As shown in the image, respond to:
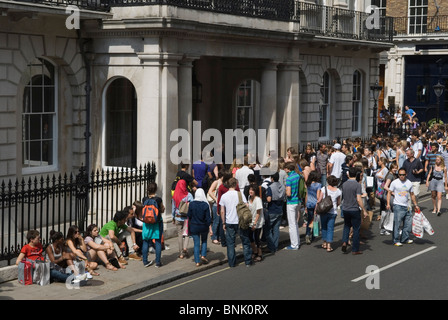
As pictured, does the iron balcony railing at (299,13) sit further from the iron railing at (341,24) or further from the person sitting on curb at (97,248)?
the person sitting on curb at (97,248)

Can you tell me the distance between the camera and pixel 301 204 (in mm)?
17859

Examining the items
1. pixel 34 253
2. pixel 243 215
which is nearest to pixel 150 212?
pixel 243 215

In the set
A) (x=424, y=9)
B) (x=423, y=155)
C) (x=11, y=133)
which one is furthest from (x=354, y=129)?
(x=11, y=133)

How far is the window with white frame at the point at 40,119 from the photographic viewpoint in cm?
1838

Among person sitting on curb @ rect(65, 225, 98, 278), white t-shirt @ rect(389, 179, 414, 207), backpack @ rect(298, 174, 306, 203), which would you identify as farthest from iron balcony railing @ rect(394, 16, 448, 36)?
person sitting on curb @ rect(65, 225, 98, 278)

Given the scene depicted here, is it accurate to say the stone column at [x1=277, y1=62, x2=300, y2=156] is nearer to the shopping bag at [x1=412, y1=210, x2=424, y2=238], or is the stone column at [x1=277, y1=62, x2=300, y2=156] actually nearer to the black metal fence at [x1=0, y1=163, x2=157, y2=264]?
the black metal fence at [x1=0, y1=163, x2=157, y2=264]

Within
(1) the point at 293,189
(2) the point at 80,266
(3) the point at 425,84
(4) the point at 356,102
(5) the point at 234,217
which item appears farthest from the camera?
(3) the point at 425,84

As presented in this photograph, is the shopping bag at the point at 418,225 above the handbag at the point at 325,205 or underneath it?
underneath

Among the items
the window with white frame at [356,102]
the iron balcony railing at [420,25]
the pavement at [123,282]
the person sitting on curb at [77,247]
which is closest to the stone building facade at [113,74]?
the pavement at [123,282]

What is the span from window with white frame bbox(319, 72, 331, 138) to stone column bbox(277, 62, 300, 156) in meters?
5.17

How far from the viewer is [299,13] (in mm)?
24656

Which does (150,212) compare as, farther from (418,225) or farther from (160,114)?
(418,225)

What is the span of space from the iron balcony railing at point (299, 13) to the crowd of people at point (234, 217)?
13.4 feet

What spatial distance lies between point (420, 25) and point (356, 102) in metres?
14.1
